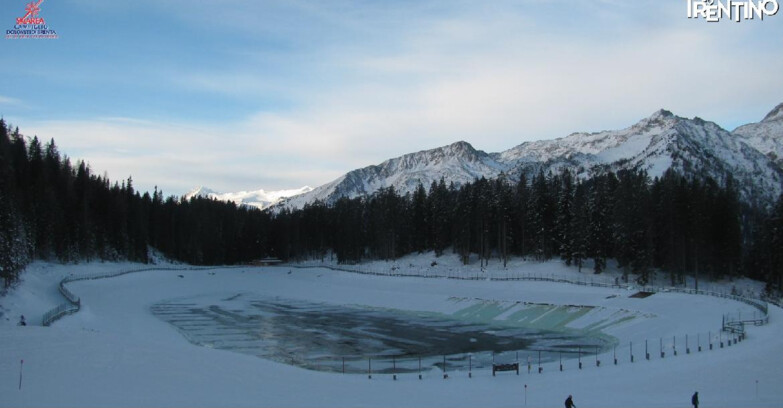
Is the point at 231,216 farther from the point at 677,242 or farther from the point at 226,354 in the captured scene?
the point at 226,354

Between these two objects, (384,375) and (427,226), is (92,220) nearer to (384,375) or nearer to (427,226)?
(427,226)

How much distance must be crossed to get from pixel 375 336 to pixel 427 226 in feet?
246

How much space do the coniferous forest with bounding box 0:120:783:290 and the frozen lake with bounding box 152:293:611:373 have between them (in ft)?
72.2

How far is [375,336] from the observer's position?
53531 mm

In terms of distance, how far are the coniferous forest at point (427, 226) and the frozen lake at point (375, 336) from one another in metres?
22.0

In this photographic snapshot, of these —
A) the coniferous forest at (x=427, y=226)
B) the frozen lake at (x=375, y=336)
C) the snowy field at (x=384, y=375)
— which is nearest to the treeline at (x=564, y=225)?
the coniferous forest at (x=427, y=226)

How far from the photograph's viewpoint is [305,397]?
92.8 ft

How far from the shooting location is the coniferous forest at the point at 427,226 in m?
79.6

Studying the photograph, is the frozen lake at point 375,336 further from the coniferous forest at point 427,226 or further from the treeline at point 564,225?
the treeline at point 564,225

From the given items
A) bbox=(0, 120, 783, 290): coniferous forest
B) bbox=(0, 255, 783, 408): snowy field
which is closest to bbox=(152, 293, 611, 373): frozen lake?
bbox=(0, 255, 783, 408): snowy field

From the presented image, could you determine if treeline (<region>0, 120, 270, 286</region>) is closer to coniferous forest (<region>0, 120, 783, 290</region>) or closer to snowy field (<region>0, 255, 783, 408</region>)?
coniferous forest (<region>0, 120, 783, 290</region>)

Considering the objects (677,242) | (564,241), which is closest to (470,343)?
(677,242)

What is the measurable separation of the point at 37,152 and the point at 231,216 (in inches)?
2951

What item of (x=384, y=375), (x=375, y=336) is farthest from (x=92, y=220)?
(x=384, y=375)
